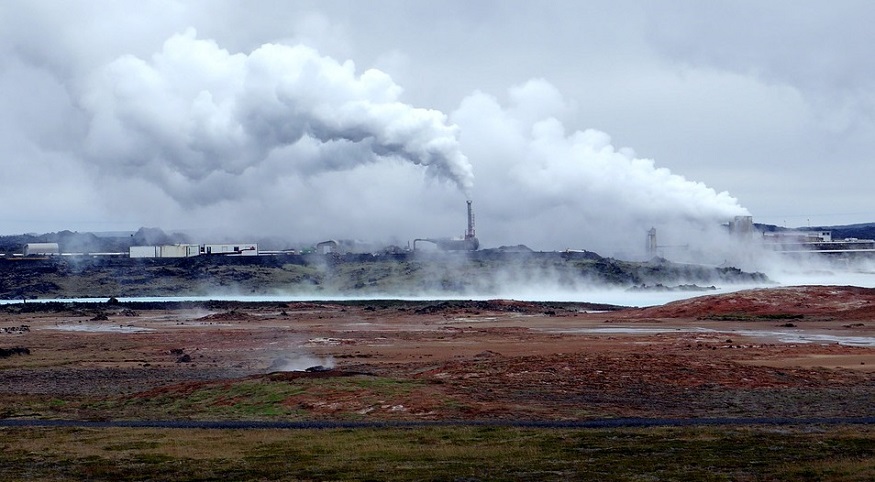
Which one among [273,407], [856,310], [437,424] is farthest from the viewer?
[856,310]

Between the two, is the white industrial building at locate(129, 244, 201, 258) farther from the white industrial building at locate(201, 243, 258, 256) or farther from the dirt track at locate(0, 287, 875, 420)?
the dirt track at locate(0, 287, 875, 420)

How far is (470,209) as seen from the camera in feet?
517

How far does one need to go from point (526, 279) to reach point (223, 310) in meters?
53.3

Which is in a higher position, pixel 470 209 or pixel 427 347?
pixel 470 209

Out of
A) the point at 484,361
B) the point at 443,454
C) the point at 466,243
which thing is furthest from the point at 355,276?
the point at 443,454

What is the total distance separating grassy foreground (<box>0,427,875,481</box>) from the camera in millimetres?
24297

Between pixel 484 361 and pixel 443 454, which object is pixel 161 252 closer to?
pixel 484 361

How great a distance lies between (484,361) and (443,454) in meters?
25.0

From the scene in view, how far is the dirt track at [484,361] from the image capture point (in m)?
37.3

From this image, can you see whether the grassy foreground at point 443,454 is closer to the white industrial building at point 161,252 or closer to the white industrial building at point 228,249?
the white industrial building at point 161,252

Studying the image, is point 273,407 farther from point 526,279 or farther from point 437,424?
point 526,279

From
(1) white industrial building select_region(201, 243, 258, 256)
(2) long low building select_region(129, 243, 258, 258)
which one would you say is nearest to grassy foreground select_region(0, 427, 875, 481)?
(2) long low building select_region(129, 243, 258, 258)

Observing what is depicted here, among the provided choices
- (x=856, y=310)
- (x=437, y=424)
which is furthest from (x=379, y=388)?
(x=856, y=310)

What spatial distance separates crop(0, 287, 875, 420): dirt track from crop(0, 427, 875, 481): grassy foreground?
4.52 meters
